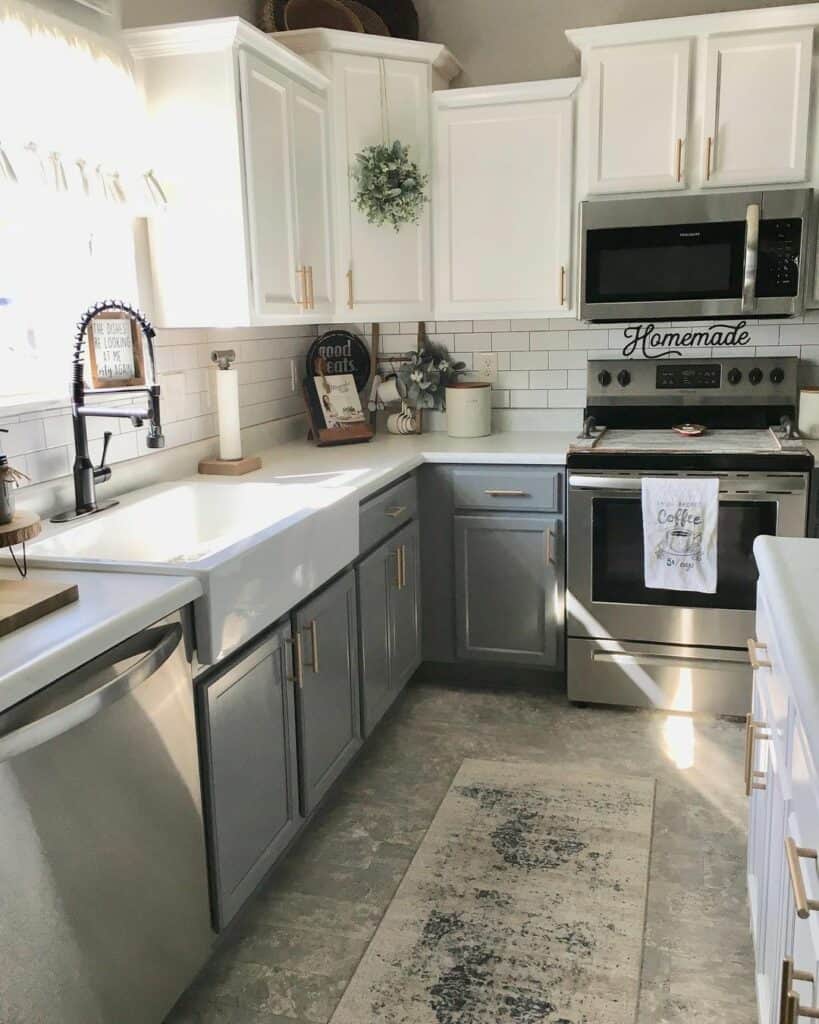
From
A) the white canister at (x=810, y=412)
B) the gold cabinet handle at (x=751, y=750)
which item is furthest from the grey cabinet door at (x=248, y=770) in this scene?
the white canister at (x=810, y=412)

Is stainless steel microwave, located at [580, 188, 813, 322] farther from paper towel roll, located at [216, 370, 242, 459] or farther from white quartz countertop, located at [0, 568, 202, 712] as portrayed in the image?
white quartz countertop, located at [0, 568, 202, 712]

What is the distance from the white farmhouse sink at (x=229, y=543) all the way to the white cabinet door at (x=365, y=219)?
3.07 feet

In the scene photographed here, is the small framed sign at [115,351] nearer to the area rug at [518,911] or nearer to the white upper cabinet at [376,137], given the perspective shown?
the white upper cabinet at [376,137]

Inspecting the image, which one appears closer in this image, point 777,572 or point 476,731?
point 777,572

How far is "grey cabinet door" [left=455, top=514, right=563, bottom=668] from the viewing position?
3.37 metres

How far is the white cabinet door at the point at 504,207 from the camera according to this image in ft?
11.0

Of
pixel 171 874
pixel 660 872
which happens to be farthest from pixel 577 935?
pixel 171 874

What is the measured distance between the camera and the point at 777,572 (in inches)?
67.0

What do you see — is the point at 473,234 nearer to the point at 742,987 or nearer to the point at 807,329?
the point at 807,329

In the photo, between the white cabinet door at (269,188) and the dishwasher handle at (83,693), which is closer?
the dishwasher handle at (83,693)

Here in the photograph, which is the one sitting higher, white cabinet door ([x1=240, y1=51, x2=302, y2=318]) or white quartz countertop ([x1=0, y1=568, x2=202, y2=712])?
white cabinet door ([x1=240, y1=51, x2=302, y2=318])

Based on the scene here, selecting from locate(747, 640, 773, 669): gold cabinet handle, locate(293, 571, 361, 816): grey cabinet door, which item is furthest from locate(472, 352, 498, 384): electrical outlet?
locate(747, 640, 773, 669): gold cabinet handle

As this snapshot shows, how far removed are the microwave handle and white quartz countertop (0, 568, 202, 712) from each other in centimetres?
226

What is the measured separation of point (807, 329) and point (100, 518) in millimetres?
2680
